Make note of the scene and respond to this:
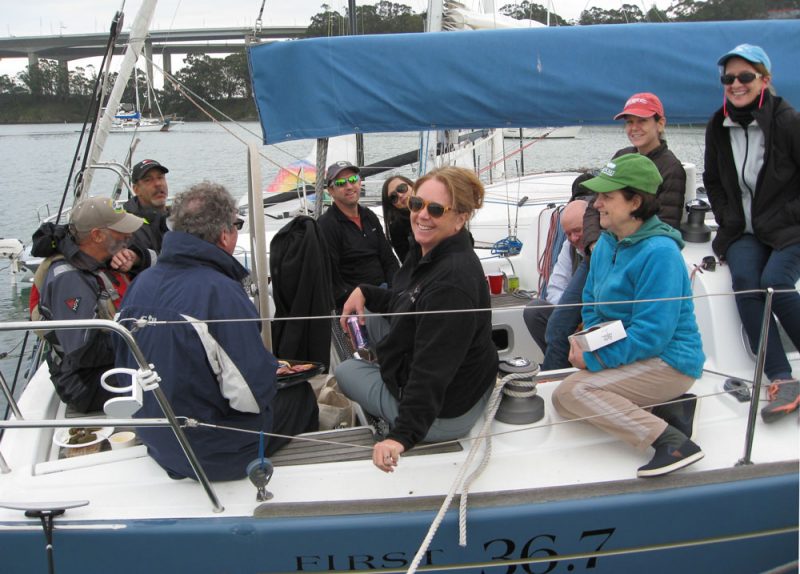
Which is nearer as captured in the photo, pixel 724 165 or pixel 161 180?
pixel 724 165

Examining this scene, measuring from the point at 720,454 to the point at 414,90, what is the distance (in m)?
2.57

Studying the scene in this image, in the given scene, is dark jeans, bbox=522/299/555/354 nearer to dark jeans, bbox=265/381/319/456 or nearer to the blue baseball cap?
dark jeans, bbox=265/381/319/456

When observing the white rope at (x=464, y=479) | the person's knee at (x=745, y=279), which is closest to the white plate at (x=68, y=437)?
the white rope at (x=464, y=479)

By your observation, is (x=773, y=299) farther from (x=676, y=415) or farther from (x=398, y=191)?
(x=398, y=191)

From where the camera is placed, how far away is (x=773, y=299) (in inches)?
116

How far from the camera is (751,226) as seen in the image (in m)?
3.21

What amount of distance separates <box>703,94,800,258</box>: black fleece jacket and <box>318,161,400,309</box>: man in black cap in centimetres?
205

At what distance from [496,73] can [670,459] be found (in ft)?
8.20

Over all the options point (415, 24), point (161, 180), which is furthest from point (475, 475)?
point (415, 24)

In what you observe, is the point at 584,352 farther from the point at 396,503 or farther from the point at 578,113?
the point at 578,113

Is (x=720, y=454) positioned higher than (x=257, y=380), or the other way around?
(x=257, y=380)

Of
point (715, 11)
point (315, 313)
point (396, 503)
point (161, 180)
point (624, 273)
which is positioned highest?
point (715, 11)

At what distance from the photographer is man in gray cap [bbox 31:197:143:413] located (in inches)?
121

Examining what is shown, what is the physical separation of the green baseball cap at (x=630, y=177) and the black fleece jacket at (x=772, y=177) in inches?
35.4
